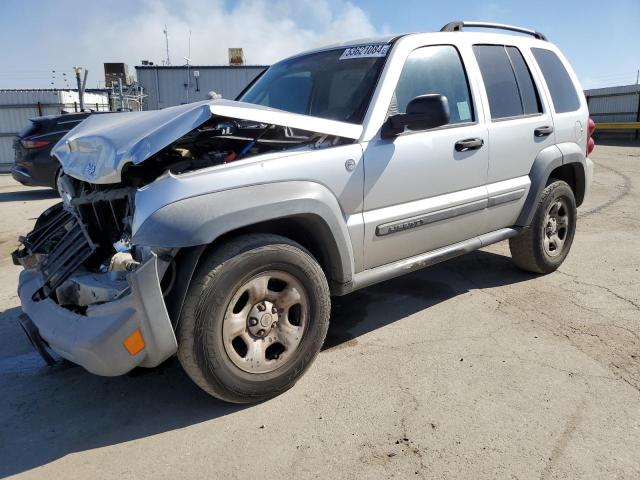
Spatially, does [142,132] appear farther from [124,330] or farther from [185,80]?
[185,80]

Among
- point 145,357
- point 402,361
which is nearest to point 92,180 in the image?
point 145,357

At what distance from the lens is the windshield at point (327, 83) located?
340cm

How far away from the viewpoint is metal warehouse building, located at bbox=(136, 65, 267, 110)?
2667cm

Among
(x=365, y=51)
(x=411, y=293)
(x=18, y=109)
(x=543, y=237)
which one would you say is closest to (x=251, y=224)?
(x=365, y=51)

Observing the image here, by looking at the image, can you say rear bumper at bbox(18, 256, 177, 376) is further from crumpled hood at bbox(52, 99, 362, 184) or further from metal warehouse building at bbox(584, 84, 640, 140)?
metal warehouse building at bbox(584, 84, 640, 140)

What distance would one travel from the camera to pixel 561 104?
470 centimetres

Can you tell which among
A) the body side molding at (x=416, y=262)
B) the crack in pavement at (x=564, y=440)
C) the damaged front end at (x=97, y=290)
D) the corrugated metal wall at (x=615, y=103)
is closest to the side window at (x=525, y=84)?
the body side molding at (x=416, y=262)

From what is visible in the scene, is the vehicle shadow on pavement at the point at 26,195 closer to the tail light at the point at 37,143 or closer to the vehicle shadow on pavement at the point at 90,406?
the tail light at the point at 37,143

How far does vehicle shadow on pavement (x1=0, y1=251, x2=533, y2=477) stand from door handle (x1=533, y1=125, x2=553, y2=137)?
1926 mm

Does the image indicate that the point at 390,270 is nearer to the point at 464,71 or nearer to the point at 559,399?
the point at 559,399

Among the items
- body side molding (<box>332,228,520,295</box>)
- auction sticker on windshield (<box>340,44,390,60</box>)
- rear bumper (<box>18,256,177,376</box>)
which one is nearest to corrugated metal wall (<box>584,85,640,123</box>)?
body side molding (<box>332,228,520,295</box>)

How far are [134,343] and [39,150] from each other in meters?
8.73

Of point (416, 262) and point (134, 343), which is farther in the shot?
point (416, 262)

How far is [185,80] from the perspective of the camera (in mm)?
26891
